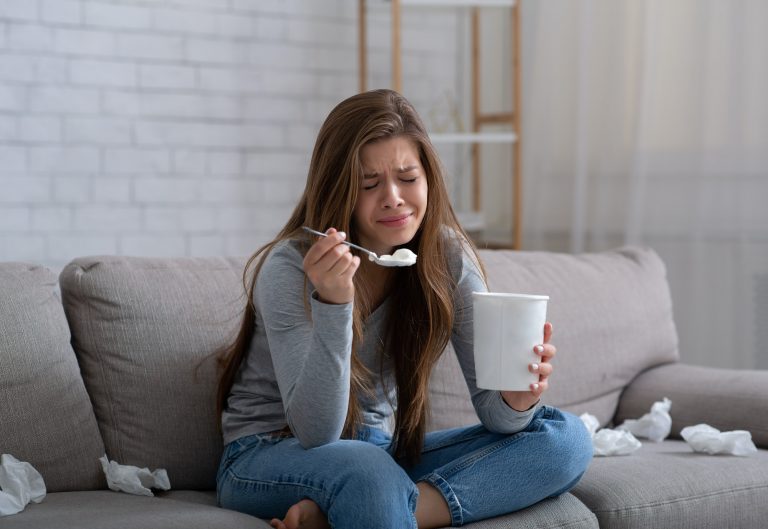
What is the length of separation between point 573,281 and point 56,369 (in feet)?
4.29

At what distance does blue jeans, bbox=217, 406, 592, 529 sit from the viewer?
162 cm

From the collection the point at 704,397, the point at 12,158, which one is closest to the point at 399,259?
the point at 704,397

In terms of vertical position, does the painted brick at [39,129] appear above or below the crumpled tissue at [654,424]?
above

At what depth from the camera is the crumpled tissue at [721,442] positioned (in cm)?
224

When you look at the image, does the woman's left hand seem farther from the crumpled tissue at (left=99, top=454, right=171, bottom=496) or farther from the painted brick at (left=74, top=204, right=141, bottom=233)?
the painted brick at (left=74, top=204, right=141, bottom=233)

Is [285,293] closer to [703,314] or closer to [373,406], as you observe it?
[373,406]

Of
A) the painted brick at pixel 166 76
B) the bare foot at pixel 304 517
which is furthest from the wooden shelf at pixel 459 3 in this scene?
the bare foot at pixel 304 517

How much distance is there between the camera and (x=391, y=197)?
6.02 ft

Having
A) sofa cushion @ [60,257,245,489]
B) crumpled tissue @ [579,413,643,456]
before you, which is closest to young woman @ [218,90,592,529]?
sofa cushion @ [60,257,245,489]

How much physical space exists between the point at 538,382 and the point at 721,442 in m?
0.76

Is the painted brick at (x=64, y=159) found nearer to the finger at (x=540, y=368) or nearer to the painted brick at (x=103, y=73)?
the painted brick at (x=103, y=73)

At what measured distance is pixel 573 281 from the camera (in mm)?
2676

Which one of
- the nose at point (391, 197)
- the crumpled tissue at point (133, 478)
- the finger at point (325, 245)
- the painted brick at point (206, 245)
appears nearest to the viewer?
the finger at point (325, 245)

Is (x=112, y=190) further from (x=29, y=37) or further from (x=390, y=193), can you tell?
(x=390, y=193)
